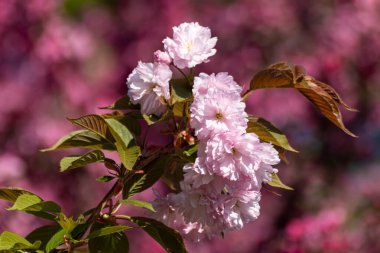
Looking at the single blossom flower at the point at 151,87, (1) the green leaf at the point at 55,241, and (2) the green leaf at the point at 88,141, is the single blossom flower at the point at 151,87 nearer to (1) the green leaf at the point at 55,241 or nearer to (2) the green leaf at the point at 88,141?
(2) the green leaf at the point at 88,141

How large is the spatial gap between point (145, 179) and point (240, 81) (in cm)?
237

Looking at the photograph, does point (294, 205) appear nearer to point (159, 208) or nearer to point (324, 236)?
point (324, 236)

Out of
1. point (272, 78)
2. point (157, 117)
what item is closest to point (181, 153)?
point (157, 117)

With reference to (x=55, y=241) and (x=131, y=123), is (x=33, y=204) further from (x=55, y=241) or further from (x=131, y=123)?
(x=131, y=123)

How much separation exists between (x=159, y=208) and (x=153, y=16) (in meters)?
2.60

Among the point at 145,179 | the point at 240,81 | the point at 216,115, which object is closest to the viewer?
the point at 216,115

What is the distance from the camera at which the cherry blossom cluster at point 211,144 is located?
917 millimetres

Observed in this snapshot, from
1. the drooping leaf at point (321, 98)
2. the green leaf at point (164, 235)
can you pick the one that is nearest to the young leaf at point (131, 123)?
the green leaf at point (164, 235)

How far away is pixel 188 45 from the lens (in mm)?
1019

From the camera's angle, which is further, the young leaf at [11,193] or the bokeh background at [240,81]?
the bokeh background at [240,81]

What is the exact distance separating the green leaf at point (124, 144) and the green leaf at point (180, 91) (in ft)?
0.24

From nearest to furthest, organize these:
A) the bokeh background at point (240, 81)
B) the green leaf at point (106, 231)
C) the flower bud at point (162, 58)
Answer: the green leaf at point (106, 231) → the flower bud at point (162, 58) → the bokeh background at point (240, 81)

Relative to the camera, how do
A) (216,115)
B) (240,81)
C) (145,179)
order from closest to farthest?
(216,115) < (145,179) < (240,81)

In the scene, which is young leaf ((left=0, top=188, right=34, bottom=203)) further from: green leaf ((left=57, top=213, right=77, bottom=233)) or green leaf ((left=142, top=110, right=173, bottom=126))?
green leaf ((left=142, top=110, right=173, bottom=126))
